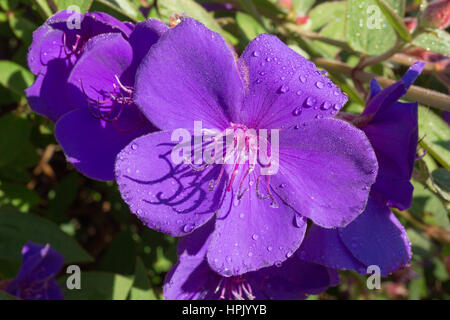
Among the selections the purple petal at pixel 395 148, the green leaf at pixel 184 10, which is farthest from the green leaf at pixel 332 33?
the purple petal at pixel 395 148

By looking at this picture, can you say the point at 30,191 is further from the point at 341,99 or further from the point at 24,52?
the point at 341,99

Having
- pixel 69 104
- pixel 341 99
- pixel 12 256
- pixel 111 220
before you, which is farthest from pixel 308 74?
pixel 111 220

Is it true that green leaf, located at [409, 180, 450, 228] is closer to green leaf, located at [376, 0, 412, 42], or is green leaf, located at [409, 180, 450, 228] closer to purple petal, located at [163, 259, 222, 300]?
green leaf, located at [376, 0, 412, 42]

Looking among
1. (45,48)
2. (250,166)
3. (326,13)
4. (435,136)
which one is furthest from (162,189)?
(326,13)

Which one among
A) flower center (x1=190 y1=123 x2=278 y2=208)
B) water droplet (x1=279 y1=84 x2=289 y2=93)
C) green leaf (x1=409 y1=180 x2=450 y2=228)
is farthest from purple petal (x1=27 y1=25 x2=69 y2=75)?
green leaf (x1=409 y1=180 x2=450 y2=228)

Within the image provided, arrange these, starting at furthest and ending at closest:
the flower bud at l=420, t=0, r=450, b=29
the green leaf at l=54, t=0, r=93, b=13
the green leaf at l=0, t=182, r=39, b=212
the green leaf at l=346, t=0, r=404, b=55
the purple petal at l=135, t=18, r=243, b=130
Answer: the green leaf at l=0, t=182, r=39, b=212
the green leaf at l=346, t=0, r=404, b=55
the flower bud at l=420, t=0, r=450, b=29
the green leaf at l=54, t=0, r=93, b=13
the purple petal at l=135, t=18, r=243, b=130

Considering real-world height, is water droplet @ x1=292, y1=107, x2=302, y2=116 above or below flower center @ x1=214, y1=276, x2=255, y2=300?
above
